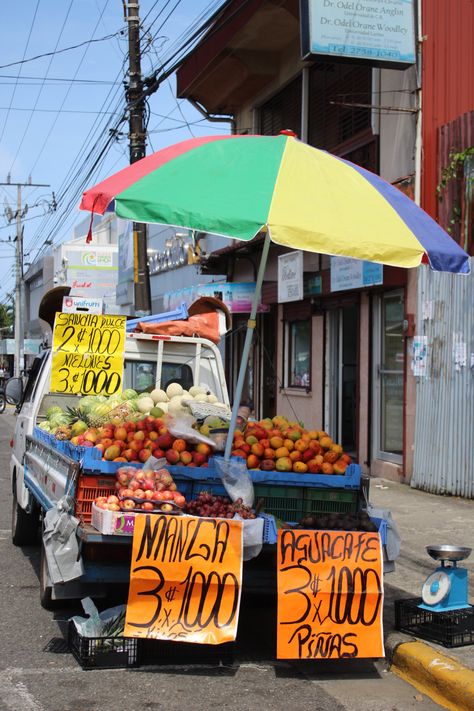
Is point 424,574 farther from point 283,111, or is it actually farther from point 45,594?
point 283,111

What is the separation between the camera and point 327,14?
38.9 ft

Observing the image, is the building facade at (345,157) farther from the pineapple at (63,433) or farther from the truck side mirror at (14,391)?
the pineapple at (63,433)

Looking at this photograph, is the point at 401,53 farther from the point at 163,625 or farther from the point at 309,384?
the point at 163,625

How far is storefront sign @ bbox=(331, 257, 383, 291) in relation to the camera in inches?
500

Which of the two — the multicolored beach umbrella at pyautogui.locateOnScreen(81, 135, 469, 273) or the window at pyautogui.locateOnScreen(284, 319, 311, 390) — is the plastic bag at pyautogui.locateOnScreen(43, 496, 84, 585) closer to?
the multicolored beach umbrella at pyautogui.locateOnScreen(81, 135, 469, 273)

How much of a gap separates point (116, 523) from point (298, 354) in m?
11.7

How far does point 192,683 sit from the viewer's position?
505 centimetres

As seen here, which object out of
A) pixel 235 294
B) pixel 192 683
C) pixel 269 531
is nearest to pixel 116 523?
pixel 269 531

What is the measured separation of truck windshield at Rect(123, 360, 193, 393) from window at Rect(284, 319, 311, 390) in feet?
24.3

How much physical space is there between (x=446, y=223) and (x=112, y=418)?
21.1 feet

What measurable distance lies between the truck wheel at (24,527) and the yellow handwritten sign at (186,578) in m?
3.59

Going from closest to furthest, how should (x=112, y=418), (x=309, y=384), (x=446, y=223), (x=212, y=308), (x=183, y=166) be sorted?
(x=183, y=166)
(x=112, y=418)
(x=212, y=308)
(x=446, y=223)
(x=309, y=384)

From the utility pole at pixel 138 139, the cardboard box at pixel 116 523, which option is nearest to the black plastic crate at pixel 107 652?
the cardboard box at pixel 116 523

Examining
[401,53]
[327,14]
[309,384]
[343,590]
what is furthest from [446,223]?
[343,590]
